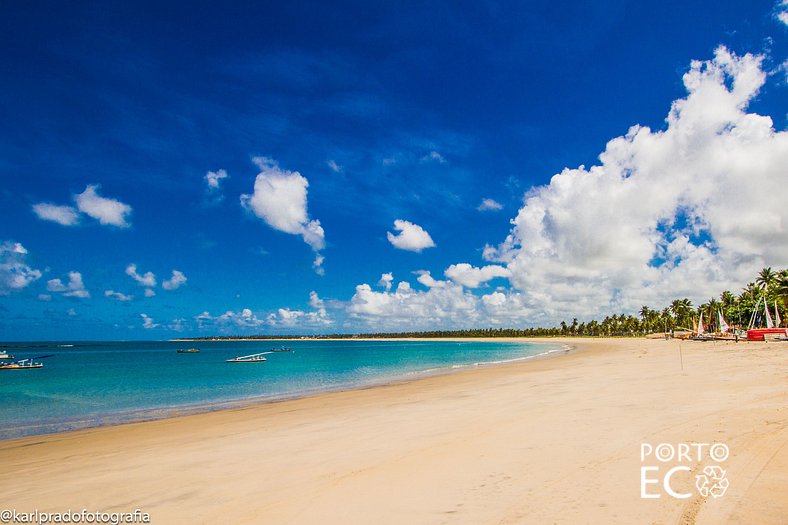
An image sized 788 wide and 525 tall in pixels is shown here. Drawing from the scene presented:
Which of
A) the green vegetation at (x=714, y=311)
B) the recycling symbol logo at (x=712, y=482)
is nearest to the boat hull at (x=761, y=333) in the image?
the green vegetation at (x=714, y=311)

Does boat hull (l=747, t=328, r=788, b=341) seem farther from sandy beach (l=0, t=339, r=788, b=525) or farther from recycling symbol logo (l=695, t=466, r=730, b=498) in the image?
recycling symbol logo (l=695, t=466, r=730, b=498)

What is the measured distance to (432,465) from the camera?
28.9ft

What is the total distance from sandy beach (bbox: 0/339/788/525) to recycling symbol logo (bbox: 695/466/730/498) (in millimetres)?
155

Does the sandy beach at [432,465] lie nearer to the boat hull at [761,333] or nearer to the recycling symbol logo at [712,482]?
the recycling symbol logo at [712,482]

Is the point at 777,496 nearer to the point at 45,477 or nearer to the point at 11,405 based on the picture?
the point at 45,477

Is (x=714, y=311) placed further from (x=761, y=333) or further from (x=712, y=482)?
(x=712, y=482)

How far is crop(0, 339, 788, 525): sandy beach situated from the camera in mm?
6398

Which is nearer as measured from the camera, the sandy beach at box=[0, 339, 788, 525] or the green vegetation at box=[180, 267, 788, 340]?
the sandy beach at box=[0, 339, 788, 525]

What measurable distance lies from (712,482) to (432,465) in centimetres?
494

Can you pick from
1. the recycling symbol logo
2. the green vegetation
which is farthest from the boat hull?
the recycling symbol logo

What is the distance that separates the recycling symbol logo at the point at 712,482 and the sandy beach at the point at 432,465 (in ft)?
0.51

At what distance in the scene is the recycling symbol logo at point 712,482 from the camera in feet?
21.4

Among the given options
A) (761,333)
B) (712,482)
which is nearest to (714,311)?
(761,333)

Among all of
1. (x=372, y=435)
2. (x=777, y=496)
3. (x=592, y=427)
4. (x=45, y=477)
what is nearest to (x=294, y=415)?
(x=372, y=435)
